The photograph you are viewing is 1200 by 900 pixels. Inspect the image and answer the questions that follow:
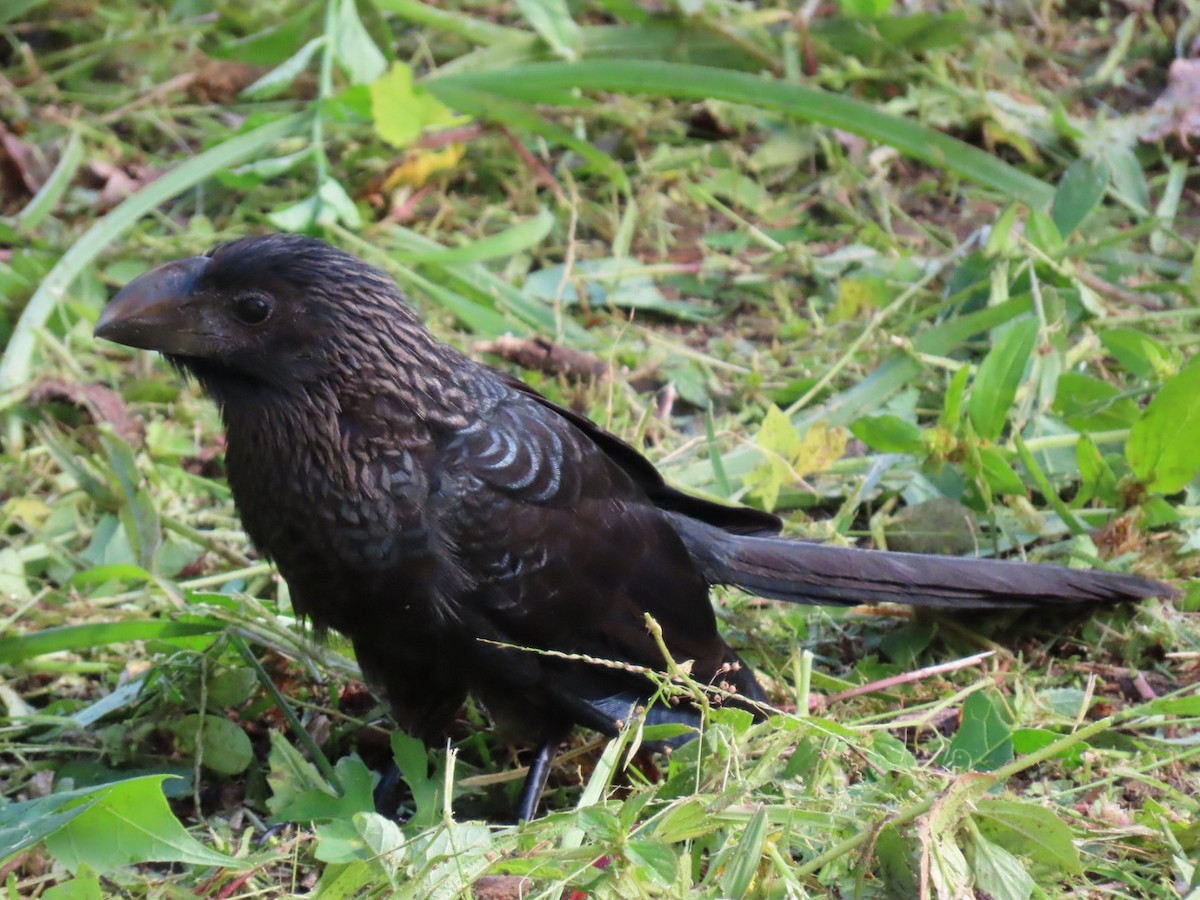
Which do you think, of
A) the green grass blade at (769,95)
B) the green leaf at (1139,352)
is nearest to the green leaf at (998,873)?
the green leaf at (1139,352)

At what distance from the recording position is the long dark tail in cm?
351

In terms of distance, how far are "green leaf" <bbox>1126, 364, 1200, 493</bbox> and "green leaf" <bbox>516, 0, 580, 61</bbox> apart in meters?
3.02

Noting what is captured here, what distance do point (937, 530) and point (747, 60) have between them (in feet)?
9.50

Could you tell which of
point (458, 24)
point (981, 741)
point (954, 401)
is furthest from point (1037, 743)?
point (458, 24)

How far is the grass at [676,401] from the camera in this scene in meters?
2.70

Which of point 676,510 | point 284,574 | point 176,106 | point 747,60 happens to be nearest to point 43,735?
point 284,574

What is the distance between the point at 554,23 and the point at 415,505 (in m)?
3.39

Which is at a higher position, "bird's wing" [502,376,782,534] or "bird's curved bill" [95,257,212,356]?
"bird's curved bill" [95,257,212,356]

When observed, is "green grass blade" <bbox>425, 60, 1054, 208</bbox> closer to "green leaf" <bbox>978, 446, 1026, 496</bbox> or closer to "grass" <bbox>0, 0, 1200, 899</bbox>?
"grass" <bbox>0, 0, 1200, 899</bbox>

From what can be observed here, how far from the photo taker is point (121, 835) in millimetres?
2709

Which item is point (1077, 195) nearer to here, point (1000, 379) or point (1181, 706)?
point (1000, 379)

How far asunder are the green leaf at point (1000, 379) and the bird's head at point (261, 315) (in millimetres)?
1734

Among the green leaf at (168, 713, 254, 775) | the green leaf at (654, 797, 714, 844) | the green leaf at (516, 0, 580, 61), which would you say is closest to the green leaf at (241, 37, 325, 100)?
the green leaf at (516, 0, 580, 61)

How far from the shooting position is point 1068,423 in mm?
4121
